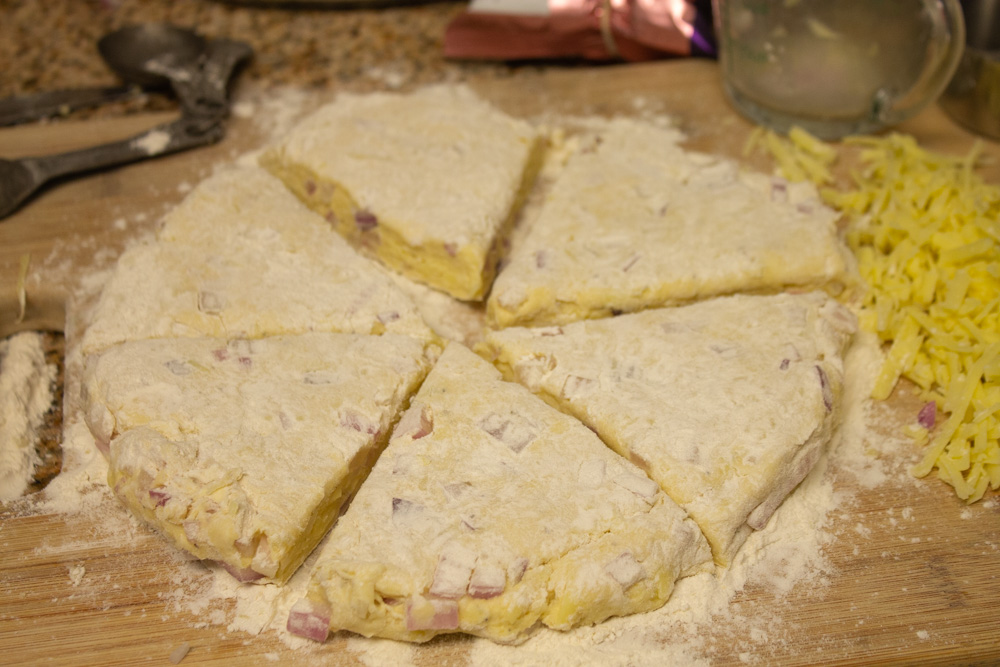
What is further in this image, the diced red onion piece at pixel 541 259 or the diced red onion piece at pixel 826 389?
the diced red onion piece at pixel 541 259

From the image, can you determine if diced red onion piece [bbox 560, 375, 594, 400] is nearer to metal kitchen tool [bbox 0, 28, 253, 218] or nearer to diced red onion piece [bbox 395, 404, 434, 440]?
diced red onion piece [bbox 395, 404, 434, 440]

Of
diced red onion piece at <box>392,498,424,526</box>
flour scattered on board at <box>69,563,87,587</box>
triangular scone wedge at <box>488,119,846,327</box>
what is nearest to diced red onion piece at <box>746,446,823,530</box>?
triangular scone wedge at <box>488,119,846,327</box>

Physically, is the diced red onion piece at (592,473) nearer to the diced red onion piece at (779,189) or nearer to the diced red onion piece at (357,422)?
the diced red onion piece at (357,422)

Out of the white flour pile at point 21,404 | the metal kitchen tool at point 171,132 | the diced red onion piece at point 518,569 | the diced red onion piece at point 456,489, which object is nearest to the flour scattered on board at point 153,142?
the metal kitchen tool at point 171,132

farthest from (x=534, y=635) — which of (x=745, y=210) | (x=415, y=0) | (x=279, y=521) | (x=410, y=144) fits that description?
(x=415, y=0)

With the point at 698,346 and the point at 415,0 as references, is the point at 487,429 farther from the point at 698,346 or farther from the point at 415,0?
the point at 415,0

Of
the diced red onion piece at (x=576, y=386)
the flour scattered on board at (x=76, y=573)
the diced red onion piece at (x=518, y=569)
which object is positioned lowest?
the flour scattered on board at (x=76, y=573)

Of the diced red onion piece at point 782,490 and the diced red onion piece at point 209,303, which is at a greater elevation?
the diced red onion piece at point 209,303
